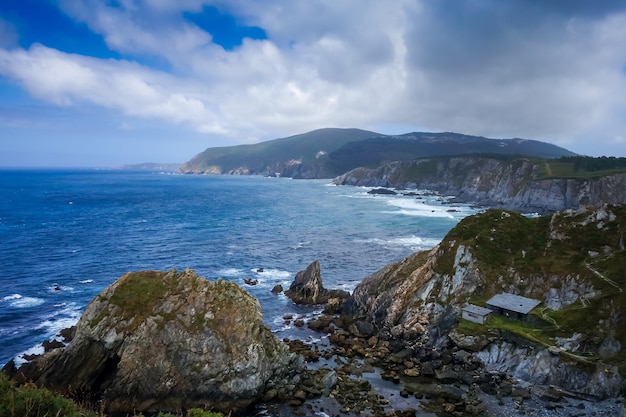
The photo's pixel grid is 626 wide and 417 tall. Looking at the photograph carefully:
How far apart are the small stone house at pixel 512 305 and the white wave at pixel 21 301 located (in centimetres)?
6552

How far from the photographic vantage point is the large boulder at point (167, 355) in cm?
4100

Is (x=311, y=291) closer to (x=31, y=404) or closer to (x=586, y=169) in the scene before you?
(x=31, y=404)

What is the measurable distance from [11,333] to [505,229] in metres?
71.5

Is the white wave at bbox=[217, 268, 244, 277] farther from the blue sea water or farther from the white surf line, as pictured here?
the white surf line

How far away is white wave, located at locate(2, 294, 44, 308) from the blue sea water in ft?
0.43

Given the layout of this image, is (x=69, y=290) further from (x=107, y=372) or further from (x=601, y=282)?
(x=601, y=282)

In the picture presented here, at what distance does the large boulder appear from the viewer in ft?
135

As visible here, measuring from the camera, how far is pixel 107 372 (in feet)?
142

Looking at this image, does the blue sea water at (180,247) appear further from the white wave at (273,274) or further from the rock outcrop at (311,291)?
the rock outcrop at (311,291)

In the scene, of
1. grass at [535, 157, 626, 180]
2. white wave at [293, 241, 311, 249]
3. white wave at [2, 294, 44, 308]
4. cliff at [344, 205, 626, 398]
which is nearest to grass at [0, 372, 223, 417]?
cliff at [344, 205, 626, 398]

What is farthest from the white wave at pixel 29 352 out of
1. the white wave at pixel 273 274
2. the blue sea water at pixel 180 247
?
Answer: the white wave at pixel 273 274

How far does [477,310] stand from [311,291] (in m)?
27.3

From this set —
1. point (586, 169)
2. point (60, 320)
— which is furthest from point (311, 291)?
A: point (586, 169)

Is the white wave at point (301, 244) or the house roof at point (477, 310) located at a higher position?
the house roof at point (477, 310)
